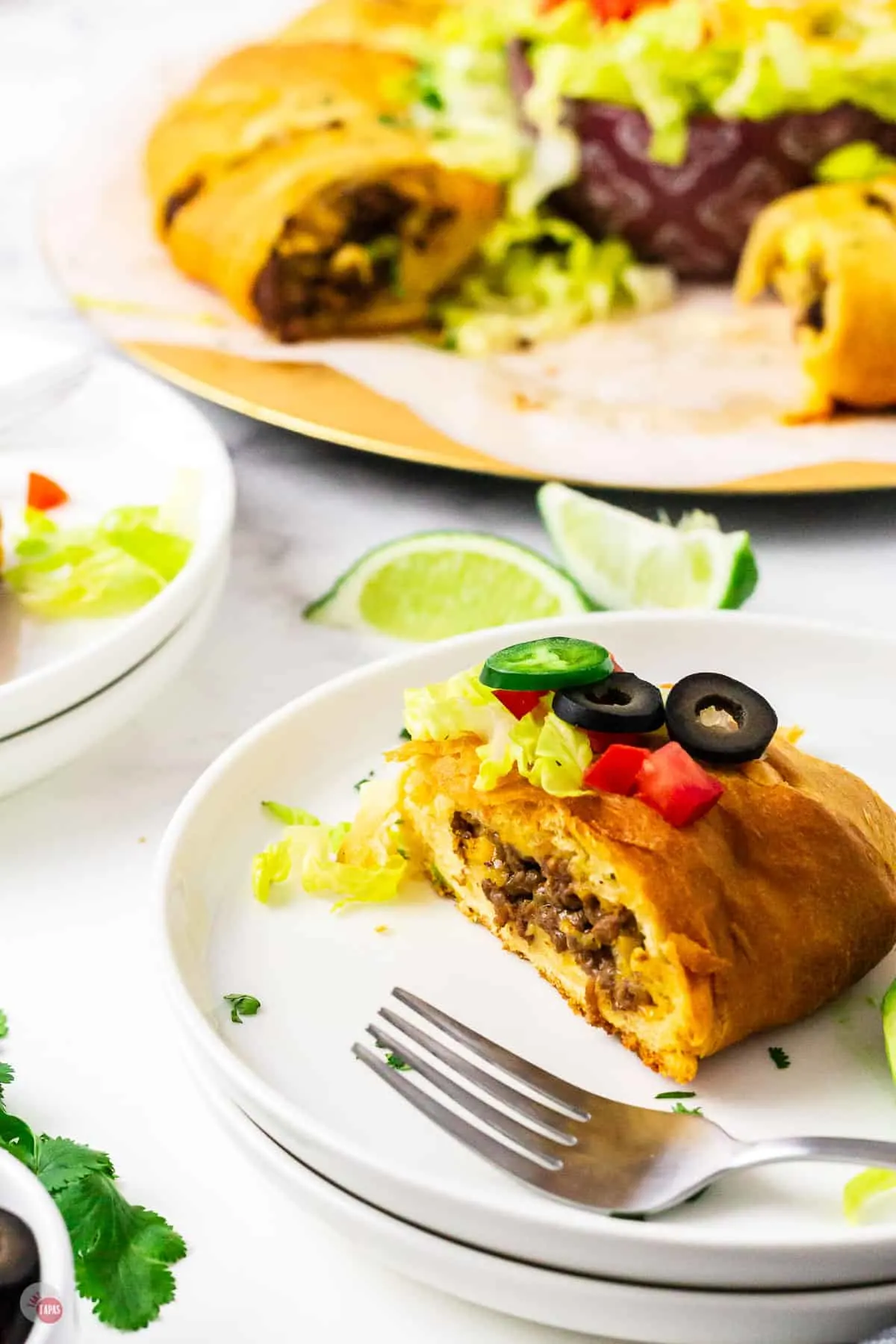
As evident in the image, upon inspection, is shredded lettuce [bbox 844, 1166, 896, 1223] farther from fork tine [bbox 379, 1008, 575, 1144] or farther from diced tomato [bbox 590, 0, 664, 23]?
diced tomato [bbox 590, 0, 664, 23]

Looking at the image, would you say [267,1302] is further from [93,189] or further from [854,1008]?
[93,189]

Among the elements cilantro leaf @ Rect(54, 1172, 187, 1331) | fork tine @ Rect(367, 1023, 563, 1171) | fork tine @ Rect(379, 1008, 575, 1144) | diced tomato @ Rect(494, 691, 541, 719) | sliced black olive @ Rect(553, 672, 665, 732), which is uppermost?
sliced black olive @ Rect(553, 672, 665, 732)

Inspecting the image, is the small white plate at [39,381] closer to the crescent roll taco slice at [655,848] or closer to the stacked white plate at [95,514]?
the stacked white plate at [95,514]

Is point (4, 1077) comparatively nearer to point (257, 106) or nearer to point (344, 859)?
point (344, 859)

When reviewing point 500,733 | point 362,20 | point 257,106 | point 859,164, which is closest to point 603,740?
point 500,733

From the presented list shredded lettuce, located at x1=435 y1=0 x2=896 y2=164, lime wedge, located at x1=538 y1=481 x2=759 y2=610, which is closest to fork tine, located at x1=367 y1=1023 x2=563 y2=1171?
lime wedge, located at x1=538 y1=481 x2=759 y2=610

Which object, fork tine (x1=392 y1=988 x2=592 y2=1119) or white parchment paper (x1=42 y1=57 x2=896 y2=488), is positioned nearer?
fork tine (x1=392 y1=988 x2=592 y2=1119)
